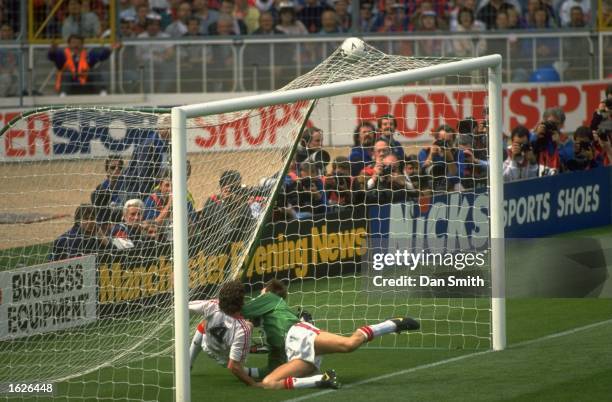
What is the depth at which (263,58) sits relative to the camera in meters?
22.1

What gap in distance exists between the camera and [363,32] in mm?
22672

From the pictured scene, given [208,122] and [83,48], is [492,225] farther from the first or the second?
[83,48]

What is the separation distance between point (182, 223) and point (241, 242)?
2509 mm

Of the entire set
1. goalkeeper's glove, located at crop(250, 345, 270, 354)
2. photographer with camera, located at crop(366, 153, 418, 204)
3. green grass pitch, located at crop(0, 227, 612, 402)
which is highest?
photographer with camera, located at crop(366, 153, 418, 204)

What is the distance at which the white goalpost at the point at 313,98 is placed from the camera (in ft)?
30.9

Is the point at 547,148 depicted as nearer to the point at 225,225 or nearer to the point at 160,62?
the point at 225,225

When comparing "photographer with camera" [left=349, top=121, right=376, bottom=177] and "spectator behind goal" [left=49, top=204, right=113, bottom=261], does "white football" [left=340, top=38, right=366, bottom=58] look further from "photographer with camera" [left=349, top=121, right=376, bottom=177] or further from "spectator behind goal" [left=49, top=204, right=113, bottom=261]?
"spectator behind goal" [left=49, top=204, right=113, bottom=261]

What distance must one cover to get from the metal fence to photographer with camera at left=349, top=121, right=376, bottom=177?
7.70 metres

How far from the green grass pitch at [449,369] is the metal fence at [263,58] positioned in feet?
30.5

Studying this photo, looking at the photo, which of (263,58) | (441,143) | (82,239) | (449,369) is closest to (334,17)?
(263,58)

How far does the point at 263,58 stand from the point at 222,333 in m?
12.1

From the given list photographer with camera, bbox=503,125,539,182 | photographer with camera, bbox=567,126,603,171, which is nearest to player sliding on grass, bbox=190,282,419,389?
Result: photographer with camera, bbox=503,125,539,182

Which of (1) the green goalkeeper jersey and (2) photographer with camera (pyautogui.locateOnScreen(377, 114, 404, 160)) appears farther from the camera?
(2) photographer with camera (pyautogui.locateOnScreen(377, 114, 404, 160))

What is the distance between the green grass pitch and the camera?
33.2 feet
